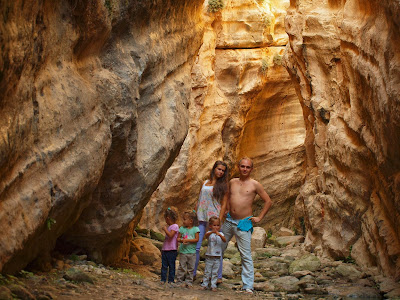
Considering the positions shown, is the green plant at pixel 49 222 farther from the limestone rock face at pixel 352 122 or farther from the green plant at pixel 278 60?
the green plant at pixel 278 60

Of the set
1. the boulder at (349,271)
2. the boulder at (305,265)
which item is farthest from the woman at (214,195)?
the boulder at (305,265)

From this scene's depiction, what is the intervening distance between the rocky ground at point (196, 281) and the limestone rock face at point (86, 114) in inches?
14.7

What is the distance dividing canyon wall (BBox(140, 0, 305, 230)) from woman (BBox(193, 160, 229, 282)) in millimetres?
7571

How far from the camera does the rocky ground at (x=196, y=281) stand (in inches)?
208

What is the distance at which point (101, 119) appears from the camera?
6.61 metres

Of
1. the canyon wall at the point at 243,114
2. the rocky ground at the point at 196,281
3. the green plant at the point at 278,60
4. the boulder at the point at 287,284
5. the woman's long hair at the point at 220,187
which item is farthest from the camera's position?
the green plant at the point at 278,60

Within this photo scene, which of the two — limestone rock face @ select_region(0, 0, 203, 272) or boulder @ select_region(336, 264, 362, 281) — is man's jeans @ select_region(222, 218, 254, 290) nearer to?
limestone rock face @ select_region(0, 0, 203, 272)

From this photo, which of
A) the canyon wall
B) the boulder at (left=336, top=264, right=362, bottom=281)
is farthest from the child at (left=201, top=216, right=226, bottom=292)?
the canyon wall

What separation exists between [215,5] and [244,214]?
1176 centimetres

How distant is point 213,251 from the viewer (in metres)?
7.02

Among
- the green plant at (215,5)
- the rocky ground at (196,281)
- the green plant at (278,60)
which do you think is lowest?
the rocky ground at (196,281)

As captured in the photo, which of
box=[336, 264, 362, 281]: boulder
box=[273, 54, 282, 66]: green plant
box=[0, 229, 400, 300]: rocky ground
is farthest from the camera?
box=[273, 54, 282, 66]: green plant

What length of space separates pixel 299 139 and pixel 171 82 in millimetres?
13700

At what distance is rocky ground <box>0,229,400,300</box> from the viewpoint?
5289mm
